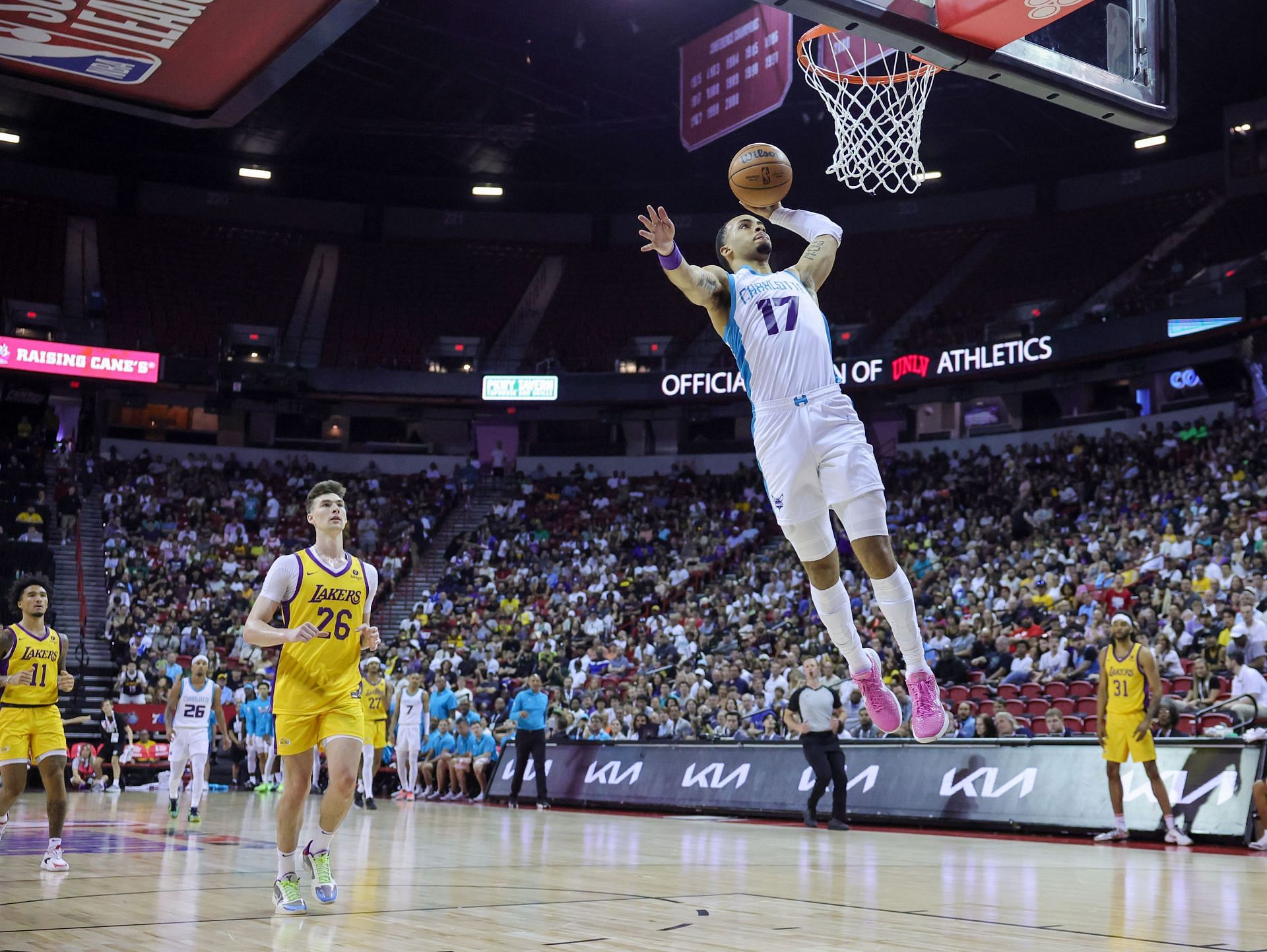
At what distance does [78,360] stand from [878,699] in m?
26.6

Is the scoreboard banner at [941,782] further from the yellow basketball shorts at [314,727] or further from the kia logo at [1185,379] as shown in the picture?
the kia logo at [1185,379]

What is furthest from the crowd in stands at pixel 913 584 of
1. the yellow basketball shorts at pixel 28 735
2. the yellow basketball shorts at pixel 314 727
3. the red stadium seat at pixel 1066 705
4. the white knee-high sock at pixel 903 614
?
the yellow basketball shorts at pixel 28 735

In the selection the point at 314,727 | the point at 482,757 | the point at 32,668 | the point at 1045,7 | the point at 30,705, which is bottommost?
the point at 482,757

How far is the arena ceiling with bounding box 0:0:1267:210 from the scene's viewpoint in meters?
24.3

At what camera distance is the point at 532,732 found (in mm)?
16672

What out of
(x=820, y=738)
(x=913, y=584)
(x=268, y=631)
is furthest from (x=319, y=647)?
(x=913, y=584)

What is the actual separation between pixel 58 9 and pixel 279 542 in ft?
66.5

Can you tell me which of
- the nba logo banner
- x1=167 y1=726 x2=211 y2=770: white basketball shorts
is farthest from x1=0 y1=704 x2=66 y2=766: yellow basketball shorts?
x1=167 y1=726 x2=211 y2=770: white basketball shorts

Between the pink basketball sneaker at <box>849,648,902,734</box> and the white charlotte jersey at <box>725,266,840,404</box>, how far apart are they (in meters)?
1.28

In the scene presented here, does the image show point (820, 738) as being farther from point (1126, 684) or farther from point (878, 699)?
point (878, 699)

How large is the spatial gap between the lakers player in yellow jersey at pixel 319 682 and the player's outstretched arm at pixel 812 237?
266 cm

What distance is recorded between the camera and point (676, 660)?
21.5 metres

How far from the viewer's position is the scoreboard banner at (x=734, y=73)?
18.3 meters

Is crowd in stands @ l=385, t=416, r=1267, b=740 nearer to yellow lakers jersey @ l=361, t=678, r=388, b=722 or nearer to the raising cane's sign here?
yellow lakers jersey @ l=361, t=678, r=388, b=722
